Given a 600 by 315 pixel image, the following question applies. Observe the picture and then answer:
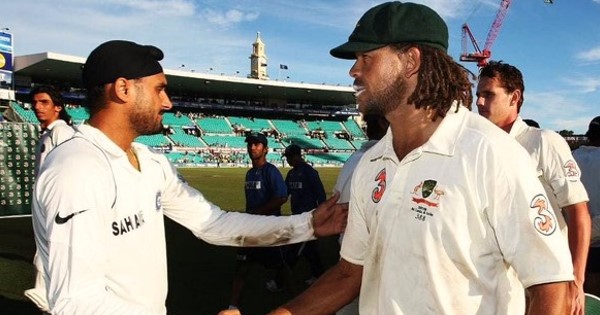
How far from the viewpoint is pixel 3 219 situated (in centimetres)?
1389

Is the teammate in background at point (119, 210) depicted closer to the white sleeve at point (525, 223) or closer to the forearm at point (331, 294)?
the forearm at point (331, 294)

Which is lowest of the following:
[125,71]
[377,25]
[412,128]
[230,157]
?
[230,157]

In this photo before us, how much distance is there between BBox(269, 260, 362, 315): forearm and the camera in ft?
7.83

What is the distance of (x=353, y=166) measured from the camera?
4512 millimetres

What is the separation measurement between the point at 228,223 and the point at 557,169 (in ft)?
7.70

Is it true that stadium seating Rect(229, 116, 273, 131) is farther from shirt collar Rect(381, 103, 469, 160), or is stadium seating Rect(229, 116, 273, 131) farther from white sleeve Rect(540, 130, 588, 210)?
shirt collar Rect(381, 103, 469, 160)

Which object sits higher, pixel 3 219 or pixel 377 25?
pixel 377 25

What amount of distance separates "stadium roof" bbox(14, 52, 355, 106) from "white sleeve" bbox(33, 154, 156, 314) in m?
51.1

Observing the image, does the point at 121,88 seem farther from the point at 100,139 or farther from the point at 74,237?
the point at 74,237

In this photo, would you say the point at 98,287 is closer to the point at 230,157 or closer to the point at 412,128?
the point at 412,128

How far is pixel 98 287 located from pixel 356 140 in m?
75.1

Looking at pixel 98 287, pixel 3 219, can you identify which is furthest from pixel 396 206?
pixel 3 219

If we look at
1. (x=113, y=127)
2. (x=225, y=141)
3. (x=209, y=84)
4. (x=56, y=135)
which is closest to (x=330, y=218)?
(x=113, y=127)

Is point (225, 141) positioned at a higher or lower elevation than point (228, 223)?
lower
